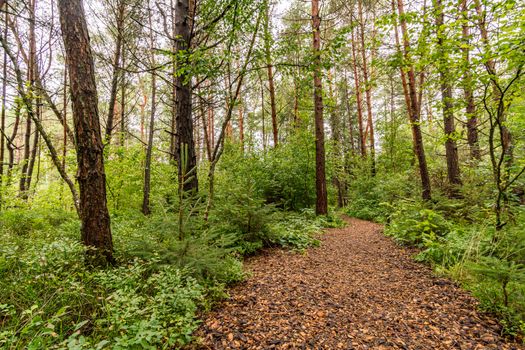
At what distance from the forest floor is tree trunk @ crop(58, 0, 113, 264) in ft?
5.83

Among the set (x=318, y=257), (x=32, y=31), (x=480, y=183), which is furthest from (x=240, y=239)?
(x=32, y=31)

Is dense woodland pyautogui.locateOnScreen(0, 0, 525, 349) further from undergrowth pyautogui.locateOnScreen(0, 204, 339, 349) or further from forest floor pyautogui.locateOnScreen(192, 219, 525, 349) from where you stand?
forest floor pyautogui.locateOnScreen(192, 219, 525, 349)

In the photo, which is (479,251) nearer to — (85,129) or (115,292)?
(115,292)

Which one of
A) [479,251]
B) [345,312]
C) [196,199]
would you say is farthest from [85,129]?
[479,251]

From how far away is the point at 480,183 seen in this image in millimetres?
6281

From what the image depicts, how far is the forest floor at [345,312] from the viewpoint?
2176 millimetres

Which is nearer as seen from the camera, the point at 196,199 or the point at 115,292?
the point at 115,292

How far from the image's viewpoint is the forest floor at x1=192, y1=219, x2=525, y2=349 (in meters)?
2.18

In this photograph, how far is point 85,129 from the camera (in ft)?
9.53

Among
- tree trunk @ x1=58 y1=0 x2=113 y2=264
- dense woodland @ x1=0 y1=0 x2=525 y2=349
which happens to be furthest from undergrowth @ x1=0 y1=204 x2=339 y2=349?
tree trunk @ x1=58 y1=0 x2=113 y2=264

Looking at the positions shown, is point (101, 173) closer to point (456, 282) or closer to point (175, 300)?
point (175, 300)

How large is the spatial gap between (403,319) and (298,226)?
3771 millimetres

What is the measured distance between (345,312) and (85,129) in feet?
12.3

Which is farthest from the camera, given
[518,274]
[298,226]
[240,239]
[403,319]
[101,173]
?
[298,226]
